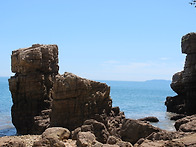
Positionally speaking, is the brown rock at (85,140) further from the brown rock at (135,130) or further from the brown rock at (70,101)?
the brown rock at (70,101)

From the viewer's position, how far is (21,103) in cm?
3097

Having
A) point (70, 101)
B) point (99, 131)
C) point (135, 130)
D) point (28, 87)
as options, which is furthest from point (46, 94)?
point (135, 130)

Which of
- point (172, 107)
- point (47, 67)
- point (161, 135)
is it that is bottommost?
point (172, 107)

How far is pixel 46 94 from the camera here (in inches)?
1266

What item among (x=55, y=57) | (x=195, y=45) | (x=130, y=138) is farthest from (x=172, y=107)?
(x=130, y=138)

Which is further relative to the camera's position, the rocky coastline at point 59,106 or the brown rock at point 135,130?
the rocky coastline at point 59,106

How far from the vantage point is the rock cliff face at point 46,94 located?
24.0 m

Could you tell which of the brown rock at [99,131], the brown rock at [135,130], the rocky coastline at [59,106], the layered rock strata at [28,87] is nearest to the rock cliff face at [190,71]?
the rocky coastline at [59,106]

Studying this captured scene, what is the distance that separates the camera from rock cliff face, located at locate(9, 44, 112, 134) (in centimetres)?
2397

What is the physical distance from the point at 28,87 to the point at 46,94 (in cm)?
242

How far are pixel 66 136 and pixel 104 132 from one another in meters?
2.34

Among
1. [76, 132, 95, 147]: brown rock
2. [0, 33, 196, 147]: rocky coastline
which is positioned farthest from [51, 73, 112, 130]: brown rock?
[76, 132, 95, 147]: brown rock

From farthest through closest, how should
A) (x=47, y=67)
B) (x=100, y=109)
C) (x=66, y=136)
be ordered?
(x=47, y=67) < (x=100, y=109) < (x=66, y=136)

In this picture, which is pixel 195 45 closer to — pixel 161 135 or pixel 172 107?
pixel 172 107
